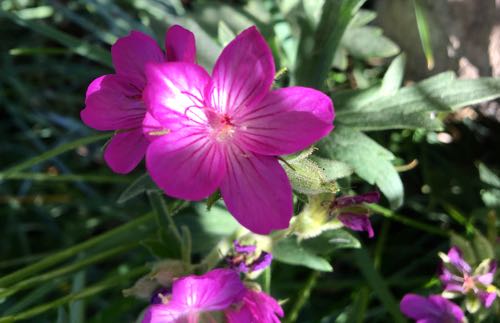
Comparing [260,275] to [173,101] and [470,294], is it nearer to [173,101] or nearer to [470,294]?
[470,294]

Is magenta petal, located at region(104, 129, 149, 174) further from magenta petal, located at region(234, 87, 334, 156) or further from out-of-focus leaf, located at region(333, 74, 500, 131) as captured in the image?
out-of-focus leaf, located at region(333, 74, 500, 131)

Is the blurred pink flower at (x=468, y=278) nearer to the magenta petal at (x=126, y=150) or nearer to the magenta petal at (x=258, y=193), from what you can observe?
the magenta petal at (x=258, y=193)

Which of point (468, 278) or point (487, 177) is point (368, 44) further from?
point (468, 278)

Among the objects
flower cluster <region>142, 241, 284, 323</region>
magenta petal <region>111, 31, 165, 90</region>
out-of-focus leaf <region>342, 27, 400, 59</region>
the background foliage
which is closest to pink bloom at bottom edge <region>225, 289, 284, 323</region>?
flower cluster <region>142, 241, 284, 323</region>

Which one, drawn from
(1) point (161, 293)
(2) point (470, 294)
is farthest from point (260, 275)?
(2) point (470, 294)

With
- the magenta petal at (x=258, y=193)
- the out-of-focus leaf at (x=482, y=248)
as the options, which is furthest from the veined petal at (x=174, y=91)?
the out-of-focus leaf at (x=482, y=248)
